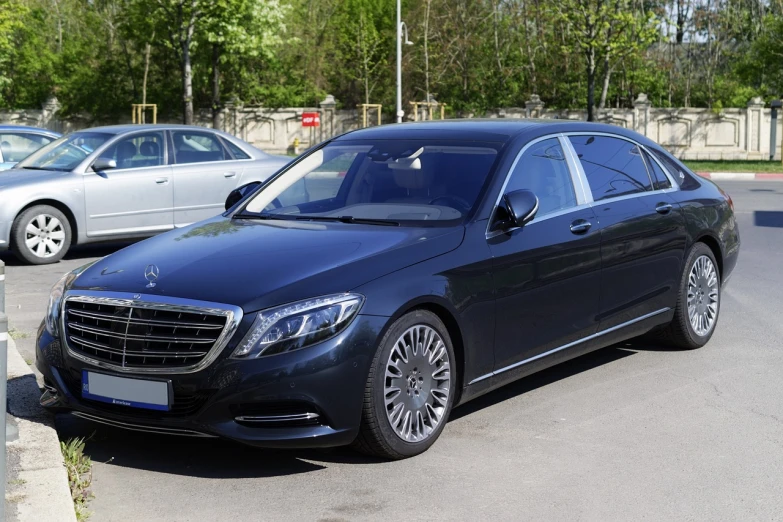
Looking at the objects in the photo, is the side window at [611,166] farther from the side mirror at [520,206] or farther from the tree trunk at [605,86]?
the tree trunk at [605,86]

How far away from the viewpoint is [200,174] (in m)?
12.9

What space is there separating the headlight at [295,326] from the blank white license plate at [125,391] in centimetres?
40

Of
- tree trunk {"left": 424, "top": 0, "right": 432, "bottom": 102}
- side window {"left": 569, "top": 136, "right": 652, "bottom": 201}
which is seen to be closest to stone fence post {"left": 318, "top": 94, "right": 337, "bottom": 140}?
tree trunk {"left": 424, "top": 0, "right": 432, "bottom": 102}

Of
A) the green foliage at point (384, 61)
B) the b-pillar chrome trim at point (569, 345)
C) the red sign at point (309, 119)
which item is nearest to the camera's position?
the b-pillar chrome trim at point (569, 345)

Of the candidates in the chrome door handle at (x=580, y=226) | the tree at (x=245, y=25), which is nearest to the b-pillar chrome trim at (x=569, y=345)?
the chrome door handle at (x=580, y=226)

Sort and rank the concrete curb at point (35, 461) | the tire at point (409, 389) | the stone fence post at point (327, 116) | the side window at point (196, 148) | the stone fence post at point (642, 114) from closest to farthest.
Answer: the concrete curb at point (35, 461) → the tire at point (409, 389) → the side window at point (196, 148) → the stone fence post at point (642, 114) → the stone fence post at point (327, 116)

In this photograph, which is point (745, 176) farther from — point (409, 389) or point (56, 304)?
point (56, 304)

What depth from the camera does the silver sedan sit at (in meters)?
12.1

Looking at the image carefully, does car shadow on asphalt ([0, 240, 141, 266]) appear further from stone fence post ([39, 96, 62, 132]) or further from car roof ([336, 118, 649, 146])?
stone fence post ([39, 96, 62, 132])

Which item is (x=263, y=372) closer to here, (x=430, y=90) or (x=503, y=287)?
(x=503, y=287)

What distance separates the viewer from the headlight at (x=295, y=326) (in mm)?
4633

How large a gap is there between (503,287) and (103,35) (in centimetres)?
5781

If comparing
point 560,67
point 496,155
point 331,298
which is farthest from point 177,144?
point 560,67

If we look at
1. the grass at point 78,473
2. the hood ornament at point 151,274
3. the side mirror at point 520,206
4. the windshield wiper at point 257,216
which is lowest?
the grass at point 78,473
